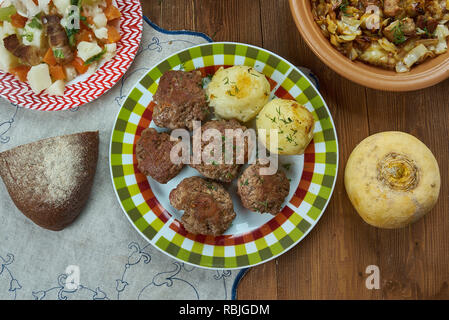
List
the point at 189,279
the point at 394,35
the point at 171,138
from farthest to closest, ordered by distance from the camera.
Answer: the point at 189,279
the point at 171,138
the point at 394,35

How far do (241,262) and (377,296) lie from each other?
0.87 m

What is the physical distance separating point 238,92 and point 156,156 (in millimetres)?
560

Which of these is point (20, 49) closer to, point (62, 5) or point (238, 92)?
point (62, 5)

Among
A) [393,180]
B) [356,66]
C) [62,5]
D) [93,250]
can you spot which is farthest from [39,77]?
[393,180]

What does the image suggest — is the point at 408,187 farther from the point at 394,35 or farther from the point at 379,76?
the point at 394,35

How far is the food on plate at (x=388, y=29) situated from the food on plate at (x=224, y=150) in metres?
0.67

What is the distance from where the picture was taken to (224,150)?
2.00 metres

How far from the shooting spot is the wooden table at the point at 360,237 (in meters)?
2.27

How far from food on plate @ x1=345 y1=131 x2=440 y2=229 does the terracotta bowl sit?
308mm

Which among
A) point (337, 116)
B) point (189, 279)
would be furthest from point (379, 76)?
point (189, 279)

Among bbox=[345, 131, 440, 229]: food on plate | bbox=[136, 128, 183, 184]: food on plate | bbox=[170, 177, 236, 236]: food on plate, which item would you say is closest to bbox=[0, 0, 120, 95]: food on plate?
bbox=[136, 128, 183, 184]: food on plate

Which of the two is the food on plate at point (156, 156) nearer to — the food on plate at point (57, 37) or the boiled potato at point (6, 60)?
the food on plate at point (57, 37)

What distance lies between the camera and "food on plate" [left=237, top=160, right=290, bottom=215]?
2020 mm

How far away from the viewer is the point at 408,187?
6.30ft
